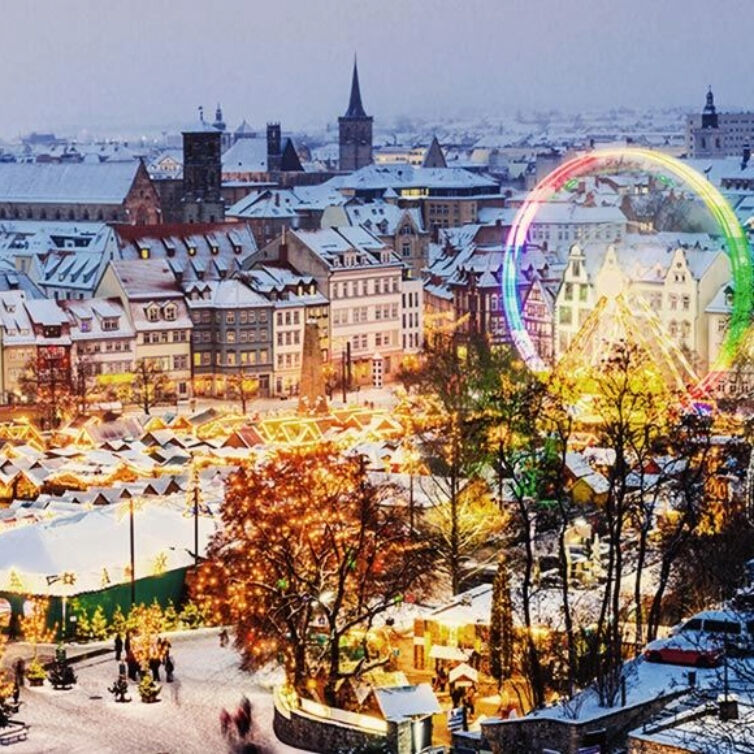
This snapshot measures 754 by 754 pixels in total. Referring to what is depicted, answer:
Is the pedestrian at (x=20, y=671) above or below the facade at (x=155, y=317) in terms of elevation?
below

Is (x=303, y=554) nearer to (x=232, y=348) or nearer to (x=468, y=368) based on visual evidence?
(x=468, y=368)

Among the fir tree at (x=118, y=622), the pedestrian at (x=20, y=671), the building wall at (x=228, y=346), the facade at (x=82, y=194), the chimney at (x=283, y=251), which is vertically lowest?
the pedestrian at (x=20, y=671)

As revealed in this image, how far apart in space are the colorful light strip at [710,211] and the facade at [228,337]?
13215 millimetres

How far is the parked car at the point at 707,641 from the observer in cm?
2777

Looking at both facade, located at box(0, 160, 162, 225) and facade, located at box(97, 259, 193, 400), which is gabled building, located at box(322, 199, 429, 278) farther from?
facade, located at box(97, 259, 193, 400)

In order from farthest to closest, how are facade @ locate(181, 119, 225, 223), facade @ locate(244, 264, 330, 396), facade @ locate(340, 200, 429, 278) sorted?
1. facade @ locate(181, 119, 225, 223)
2. facade @ locate(340, 200, 429, 278)
3. facade @ locate(244, 264, 330, 396)

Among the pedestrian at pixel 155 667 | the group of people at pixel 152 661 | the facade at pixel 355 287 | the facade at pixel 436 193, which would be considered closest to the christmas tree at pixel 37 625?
the group of people at pixel 152 661

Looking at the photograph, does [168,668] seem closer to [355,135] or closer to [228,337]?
[228,337]

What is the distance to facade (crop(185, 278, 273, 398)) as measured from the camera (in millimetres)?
78625

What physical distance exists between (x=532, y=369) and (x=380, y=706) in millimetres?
34827

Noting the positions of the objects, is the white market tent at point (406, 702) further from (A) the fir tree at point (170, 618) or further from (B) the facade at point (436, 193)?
(B) the facade at point (436, 193)

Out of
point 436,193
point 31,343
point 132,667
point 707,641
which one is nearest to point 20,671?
point 132,667

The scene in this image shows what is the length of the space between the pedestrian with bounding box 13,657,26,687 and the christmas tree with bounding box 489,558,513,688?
22.6 ft

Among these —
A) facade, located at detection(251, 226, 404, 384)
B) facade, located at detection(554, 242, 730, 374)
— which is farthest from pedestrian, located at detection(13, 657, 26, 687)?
facade, located at detection(251, 226, 404, 384)
